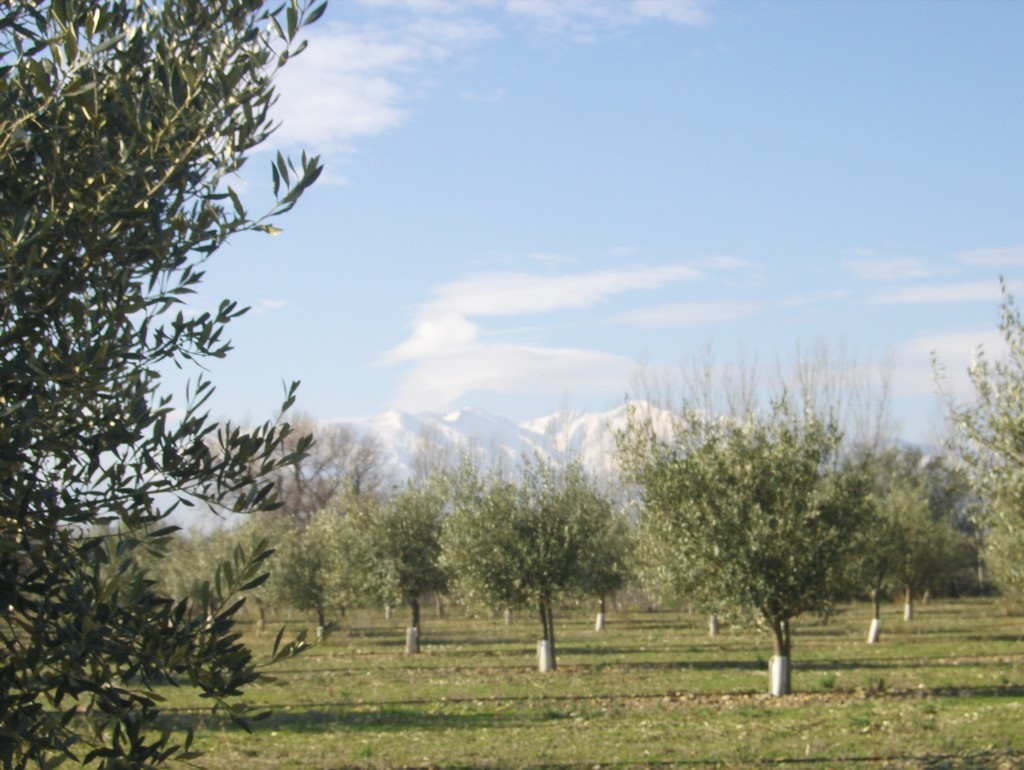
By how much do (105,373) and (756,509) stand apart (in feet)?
64.3

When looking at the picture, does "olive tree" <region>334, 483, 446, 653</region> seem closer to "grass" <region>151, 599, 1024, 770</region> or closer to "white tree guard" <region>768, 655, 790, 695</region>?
"grass" <region>151, 599, 1024, 770</region>

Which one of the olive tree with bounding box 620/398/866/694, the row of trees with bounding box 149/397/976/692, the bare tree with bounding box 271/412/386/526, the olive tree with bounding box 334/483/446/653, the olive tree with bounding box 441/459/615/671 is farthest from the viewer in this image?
the bare tree with bounding box 271/412/386/526

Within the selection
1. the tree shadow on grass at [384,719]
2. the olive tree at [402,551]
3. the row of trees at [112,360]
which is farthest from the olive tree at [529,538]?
the row of trees at [112,360]

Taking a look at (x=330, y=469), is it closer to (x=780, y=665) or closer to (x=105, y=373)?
(x=780, y=665)

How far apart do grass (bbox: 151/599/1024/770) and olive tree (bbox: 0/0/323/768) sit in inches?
24.2

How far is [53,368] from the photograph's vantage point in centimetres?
389

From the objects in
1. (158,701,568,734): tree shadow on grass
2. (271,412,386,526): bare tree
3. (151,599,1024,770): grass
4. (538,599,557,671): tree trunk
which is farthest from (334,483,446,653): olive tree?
(271,412,386,526): bare tree

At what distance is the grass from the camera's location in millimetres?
15727

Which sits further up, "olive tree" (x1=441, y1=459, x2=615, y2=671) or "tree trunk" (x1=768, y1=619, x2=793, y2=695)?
"olive tree" (x1=441, y1=459, x2=615, y2=671)

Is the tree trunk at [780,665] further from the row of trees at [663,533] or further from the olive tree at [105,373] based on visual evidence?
the olive tree at [105,373]

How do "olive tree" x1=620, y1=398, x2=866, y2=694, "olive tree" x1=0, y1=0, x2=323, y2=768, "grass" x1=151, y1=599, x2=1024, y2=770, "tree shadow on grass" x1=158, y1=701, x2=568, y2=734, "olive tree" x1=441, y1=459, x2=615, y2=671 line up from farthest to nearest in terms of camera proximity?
"olive tree" x1=441, y1=459, x2=615, y2=671 → "olive tree" x1=620, y1=398, x2=866, y2=694 → "tree shadow on grass" x1=158, y1=701, x2=568, y2=734 → "grass" x1=151, y1=599, x2=1024, y2=770 → "olive tree" x1=0, y1=0, x2=323, y2=768

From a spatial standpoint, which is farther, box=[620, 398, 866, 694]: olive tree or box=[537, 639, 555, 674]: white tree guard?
box=[537, 639, 555, 674]: white tree guard

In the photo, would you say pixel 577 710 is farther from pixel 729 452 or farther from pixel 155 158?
pixel 155 158

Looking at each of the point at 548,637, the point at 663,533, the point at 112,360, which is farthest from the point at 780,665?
the point at 112,360
